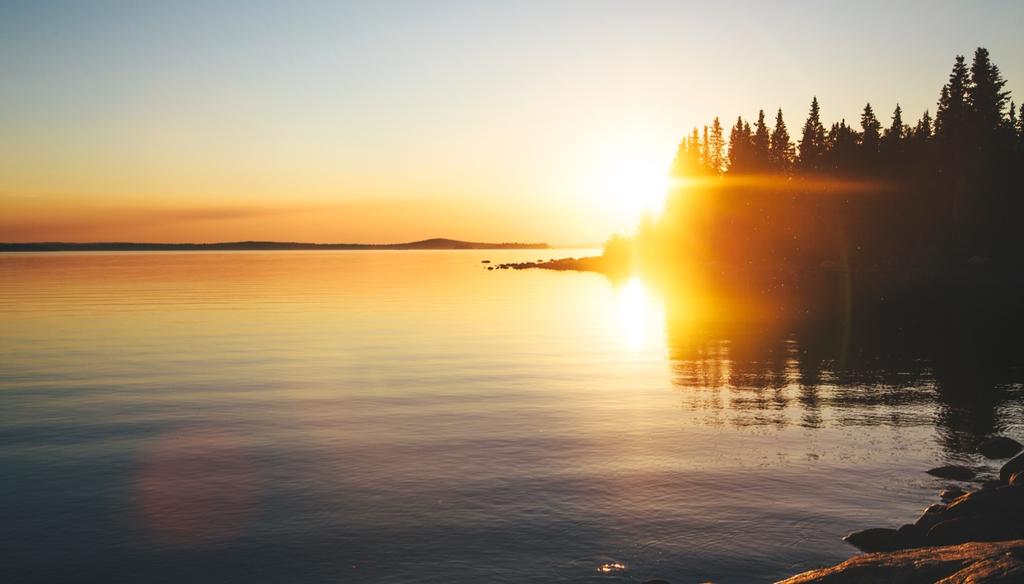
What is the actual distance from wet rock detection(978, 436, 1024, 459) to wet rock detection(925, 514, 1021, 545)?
749 centimetres

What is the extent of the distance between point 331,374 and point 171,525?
18.5 m

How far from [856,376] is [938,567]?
23.6 meters

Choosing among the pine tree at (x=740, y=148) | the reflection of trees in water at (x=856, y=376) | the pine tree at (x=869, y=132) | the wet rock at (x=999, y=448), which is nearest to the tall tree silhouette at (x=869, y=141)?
the pine tree at (x=869, y=132)

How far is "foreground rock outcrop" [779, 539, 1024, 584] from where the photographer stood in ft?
29.3

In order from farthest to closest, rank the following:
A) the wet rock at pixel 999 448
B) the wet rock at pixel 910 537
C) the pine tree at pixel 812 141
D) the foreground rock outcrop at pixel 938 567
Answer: the pine tree at pixel 812 141 → the wet rock at pixel 999 448 → the wet rock at pixel 910 537 → the foreground rock outcrop at pixel 938 567

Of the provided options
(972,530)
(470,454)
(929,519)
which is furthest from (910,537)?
(470,454)

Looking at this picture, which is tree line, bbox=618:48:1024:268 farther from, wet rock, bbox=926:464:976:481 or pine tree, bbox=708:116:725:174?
wet rock, bbox=926:464:976:481

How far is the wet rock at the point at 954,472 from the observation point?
17.4 m

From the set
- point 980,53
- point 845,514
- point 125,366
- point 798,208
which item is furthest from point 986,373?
point 798,208

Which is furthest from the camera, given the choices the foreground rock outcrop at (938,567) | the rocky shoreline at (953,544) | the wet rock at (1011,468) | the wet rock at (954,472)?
the wet rock at (954,472)

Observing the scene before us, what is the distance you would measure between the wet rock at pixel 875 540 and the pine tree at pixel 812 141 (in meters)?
110

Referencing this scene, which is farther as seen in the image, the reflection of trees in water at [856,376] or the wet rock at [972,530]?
the reflection of trees in water at [856,376]

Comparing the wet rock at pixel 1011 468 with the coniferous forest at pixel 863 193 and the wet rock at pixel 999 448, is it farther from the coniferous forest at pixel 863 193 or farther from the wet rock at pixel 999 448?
the coniferous forest at pixel 863 193

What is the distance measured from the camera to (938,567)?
9.68 meters
